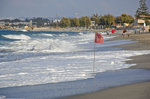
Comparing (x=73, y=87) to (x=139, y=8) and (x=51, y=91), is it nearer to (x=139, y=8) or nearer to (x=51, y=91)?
(x=51, y=91)

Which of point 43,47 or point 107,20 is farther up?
point 107,20

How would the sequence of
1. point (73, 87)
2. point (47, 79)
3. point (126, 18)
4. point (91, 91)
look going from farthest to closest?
point (126, 18), point (47, 79), point (73, 87), point (91, 91)

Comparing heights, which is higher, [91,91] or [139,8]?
[139,8]

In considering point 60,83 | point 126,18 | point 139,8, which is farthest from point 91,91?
point 126,18

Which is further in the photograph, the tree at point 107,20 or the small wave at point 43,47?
the tree at point 107,20

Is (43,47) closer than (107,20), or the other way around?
(43,47)

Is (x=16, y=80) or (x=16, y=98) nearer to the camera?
(x=16, y=98)

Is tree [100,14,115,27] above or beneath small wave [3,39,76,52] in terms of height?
above

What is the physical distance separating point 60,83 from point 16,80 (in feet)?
5.23

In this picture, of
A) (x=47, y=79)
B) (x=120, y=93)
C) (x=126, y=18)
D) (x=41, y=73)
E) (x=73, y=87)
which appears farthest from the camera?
A: (x=126, y=18)

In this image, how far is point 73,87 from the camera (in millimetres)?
7238

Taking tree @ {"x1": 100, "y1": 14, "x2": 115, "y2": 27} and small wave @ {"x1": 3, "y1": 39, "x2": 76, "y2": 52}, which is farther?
tree @ {"x1": 100, "y1": 14, "x2": 115, "y2": 27}

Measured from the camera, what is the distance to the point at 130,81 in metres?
7.58

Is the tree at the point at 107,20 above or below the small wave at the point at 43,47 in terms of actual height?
above
